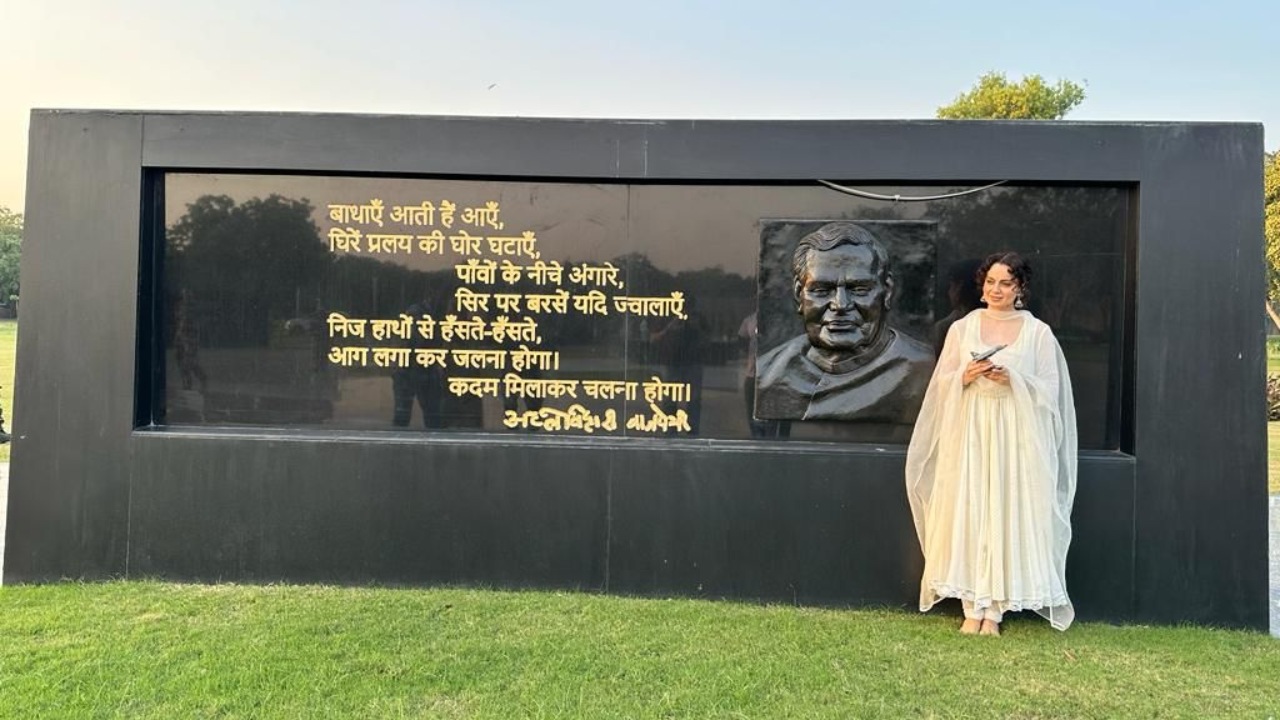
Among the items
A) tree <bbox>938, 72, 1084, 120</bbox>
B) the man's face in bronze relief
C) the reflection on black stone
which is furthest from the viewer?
tree <bbox>938, 72, 1084, 120</bbox>

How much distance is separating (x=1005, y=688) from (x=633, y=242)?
8.59 ft

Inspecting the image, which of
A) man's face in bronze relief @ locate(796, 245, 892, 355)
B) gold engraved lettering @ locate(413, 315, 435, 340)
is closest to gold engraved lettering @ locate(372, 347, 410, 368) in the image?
gold engraved lettering @ locate(413, 315, 435, 340)

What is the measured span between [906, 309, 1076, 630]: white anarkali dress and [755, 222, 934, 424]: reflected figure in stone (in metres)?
0.34

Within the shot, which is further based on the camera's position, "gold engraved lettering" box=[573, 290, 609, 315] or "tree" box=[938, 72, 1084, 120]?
"tree" box=[938, 72, 1084, 120]

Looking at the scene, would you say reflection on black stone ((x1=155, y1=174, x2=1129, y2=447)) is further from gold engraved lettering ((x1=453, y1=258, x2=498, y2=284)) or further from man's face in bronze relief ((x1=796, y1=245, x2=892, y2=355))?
man's face in bronze relief ((x1=796, y1=245, x2=892, y2=355))

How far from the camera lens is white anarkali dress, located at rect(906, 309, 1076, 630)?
11.5 ft

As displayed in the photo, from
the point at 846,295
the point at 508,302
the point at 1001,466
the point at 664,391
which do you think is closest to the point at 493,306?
the point at 508,302

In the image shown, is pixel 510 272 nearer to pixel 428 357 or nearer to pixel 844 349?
pixel 428 357

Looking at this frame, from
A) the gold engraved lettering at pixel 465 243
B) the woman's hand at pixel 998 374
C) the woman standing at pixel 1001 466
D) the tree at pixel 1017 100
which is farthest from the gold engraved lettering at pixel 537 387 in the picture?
the tree at pixel 1017 100

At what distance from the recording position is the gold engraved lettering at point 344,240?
4.22 m

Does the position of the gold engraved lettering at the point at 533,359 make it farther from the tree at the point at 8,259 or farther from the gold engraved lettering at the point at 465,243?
the tree at the point at 8,259

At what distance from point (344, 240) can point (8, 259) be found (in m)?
55.5

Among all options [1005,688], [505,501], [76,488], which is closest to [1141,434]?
[1005,688]

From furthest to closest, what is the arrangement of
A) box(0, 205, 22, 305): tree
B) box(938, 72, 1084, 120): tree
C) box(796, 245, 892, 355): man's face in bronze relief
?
1. box(0, 205, 22, 305): tree
2. box(938, 72, 1084, 120): tree
3. box(796, 245, 892, 355): man's face in bronze relief
